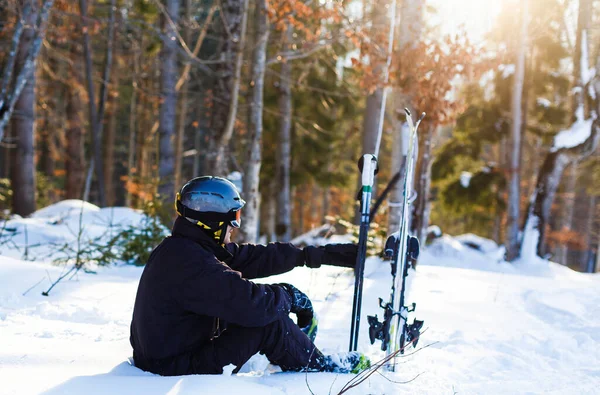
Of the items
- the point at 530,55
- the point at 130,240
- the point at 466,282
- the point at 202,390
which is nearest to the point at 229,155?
the point at 130,240

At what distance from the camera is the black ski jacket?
120 inches

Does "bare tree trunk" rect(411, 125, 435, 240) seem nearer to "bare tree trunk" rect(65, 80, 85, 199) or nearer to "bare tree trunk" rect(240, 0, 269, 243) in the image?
"bare tree trunk" rect(240, 0, 269, 243)

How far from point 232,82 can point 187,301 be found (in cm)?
585

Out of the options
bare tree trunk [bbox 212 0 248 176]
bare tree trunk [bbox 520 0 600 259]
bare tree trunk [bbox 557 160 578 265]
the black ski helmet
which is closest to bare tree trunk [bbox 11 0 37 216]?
bare tree trunk [bbox 212 0 248 176]

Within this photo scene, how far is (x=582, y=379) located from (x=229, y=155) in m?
6.41

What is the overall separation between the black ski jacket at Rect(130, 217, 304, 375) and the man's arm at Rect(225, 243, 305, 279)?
1.47 feet

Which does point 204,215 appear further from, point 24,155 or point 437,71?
point 24,155

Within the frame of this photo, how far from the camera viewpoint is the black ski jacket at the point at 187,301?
3.06 m

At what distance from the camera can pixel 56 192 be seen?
21.4 m

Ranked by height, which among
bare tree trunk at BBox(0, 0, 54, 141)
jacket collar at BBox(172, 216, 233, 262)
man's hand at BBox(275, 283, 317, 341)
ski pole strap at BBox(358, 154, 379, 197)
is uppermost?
bare tree trunk at BBox(0, 0, 54, 141)

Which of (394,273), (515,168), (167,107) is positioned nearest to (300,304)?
(394,273)

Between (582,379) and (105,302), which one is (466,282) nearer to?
(582,379)

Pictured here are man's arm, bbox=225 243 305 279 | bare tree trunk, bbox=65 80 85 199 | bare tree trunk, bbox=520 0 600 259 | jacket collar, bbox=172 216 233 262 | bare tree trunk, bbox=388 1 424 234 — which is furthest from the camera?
bare tree trunk, bbox=65 80 85 199

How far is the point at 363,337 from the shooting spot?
4609 millimetres
